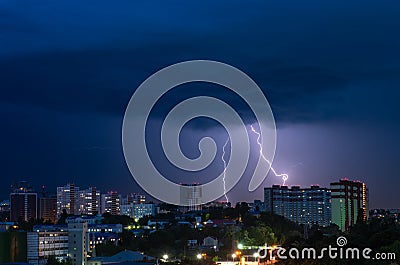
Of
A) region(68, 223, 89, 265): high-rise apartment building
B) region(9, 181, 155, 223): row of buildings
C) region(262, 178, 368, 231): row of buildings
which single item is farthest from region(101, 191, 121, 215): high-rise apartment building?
region(68, 223, 89, 265): high-rise apartment building

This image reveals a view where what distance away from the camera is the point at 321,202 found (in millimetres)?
35812

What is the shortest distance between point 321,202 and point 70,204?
16.3 m

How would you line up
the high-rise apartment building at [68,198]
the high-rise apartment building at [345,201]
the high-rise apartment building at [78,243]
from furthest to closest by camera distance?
the high-rise apartment building at [68,198] < the high-rise apartment building at [345,201] < the high-rise apartment building at [78,243]

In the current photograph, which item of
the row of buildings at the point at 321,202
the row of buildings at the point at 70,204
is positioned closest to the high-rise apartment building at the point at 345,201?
the row of buildings at the point at 321,202

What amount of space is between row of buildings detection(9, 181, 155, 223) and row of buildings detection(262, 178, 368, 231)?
9.10 m

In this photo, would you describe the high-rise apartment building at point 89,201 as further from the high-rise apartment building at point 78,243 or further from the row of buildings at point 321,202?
the high-rise apartment building at point 78,243

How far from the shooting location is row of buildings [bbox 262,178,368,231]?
3431 cm

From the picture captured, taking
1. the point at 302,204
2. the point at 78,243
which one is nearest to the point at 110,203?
the point at 302,204

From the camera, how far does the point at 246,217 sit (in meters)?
28.0

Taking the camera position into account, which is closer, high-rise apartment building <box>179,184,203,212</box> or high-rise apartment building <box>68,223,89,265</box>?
high-rise apartment building <box>68,223,89,265</box>

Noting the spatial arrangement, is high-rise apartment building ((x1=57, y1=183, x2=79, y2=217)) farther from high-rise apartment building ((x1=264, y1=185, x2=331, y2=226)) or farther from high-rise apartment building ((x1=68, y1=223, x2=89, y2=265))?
high-rise apartment building ((x1=68, y1=223, x2=89, y2=265))

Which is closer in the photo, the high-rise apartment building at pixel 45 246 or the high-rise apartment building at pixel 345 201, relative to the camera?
the high-rise apartment building at pixel 45 246

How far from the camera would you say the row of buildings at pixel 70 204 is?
1606 inches

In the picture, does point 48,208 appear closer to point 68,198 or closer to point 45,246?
point 68,198
